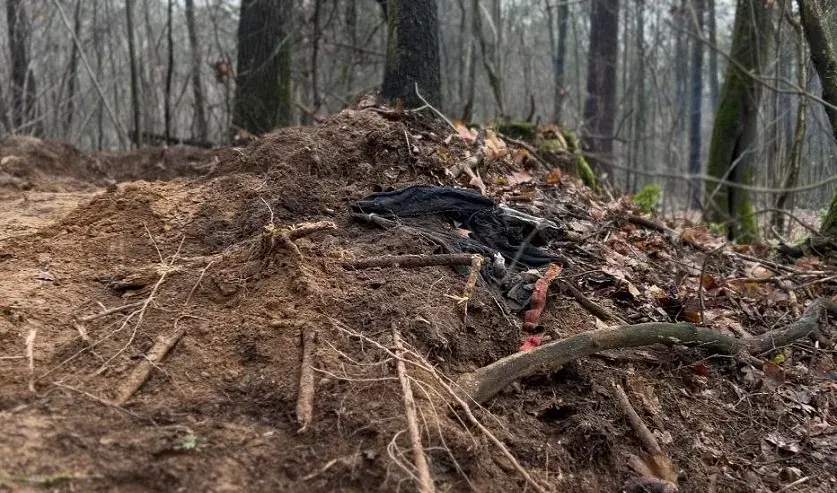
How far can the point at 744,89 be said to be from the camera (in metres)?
8.57

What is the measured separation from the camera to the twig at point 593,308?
3.43 m

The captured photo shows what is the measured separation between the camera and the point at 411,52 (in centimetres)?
552

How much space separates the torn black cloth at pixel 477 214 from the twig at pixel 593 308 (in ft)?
0.89

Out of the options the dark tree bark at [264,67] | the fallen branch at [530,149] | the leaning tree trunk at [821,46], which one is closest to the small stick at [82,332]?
the fallen branch at [530,149]

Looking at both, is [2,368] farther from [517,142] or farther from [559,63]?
[559,63]

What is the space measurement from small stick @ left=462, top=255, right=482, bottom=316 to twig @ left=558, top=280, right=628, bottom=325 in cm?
52

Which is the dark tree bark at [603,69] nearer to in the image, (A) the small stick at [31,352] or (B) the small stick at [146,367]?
(B) the small stick at [146,367]

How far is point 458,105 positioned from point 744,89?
565cm

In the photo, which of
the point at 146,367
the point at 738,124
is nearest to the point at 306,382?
the point at 146,367

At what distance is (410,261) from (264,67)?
17.5ft

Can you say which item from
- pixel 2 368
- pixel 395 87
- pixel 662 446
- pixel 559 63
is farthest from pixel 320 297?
pixel 559 63

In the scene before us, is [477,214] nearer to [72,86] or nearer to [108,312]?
[108,312]

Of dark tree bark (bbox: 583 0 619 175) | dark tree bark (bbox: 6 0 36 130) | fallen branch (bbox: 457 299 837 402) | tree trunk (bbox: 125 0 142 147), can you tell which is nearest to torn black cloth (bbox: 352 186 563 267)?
fallen branch (bbox: 457 299 837 402)

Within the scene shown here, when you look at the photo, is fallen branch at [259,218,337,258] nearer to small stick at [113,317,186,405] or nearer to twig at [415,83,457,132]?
small stick at [113,317,186,405]
